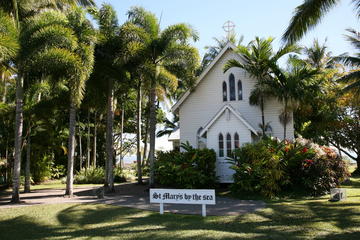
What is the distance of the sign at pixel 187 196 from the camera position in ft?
35.9

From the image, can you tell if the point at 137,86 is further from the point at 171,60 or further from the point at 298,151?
the point at 298,151

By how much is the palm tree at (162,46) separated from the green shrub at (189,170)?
121 cm

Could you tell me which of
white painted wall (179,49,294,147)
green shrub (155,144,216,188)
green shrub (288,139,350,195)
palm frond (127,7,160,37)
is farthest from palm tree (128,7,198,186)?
green shrub (288,139,350,195)

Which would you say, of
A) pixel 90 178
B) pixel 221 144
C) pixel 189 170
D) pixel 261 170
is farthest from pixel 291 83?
pixel 90 178

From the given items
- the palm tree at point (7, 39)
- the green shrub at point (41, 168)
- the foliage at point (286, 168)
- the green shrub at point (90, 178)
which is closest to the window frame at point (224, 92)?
the foliage at point (286, 168)

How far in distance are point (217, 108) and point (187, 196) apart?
10963 mm

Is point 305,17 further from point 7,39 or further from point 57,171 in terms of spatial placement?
point 57,171

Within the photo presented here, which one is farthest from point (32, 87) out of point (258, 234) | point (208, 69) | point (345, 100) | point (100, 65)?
point (345, 100)

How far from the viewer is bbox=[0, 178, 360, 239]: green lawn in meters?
8.93

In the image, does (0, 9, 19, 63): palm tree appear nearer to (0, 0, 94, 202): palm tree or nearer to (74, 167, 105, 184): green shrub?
(0, 0, 94, 202): palm tree

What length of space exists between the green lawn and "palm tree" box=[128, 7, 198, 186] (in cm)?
746

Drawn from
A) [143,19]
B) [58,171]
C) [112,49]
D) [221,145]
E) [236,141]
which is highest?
[143,19]

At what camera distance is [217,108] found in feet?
70.0

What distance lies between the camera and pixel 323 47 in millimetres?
35969
